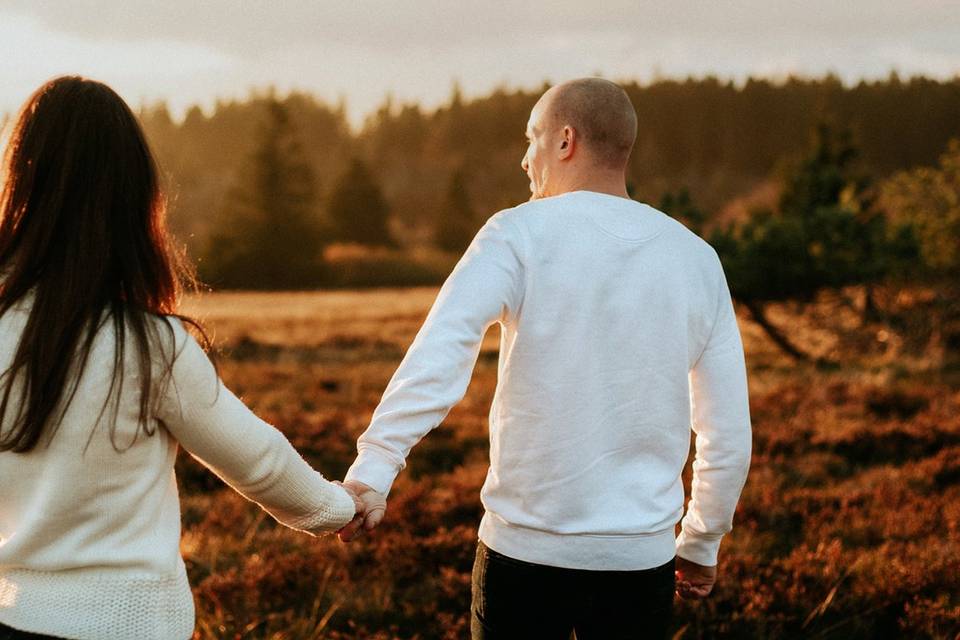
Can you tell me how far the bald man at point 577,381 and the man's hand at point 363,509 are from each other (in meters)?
0.18

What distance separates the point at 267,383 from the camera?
44.1 feet

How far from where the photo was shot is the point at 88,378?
1.86 m

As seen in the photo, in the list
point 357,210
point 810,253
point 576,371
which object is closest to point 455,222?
point 357,210

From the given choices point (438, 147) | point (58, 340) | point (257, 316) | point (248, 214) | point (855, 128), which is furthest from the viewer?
point (438, 147)

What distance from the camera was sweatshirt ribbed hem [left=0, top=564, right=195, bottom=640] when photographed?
191cm

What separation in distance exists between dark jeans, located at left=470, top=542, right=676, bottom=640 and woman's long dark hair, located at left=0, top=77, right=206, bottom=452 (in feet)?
3.21

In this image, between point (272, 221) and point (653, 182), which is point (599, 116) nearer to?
point (272, 221)

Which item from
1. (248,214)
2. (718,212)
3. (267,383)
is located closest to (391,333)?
(267,383)

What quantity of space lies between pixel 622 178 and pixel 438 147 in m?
103

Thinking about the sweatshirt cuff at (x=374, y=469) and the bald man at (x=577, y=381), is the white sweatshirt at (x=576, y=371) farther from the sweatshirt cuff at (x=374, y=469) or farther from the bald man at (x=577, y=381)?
the sweatshirt cuff at (x=374, y=469)

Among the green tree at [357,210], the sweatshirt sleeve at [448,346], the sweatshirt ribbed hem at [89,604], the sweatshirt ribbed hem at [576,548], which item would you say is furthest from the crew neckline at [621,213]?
the green tree at [357,210]

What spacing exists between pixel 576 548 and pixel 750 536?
12.1 ft

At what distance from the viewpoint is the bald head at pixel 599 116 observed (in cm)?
244

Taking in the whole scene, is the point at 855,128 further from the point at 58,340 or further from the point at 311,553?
the point at 58,340
